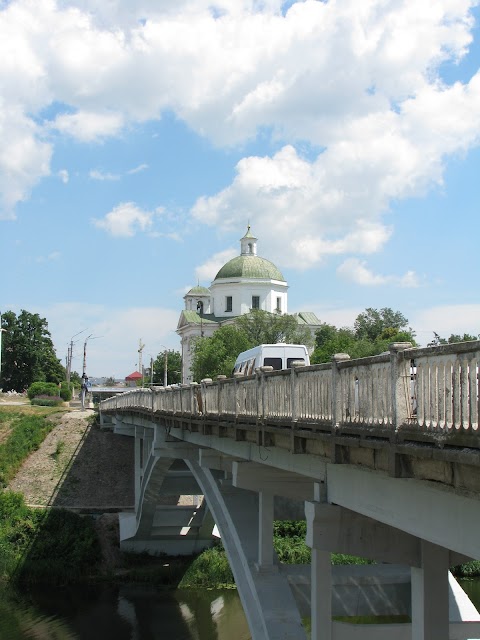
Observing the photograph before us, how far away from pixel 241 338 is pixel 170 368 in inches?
2282

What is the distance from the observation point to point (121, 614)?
107 ft

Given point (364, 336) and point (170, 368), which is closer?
point (364, 336)

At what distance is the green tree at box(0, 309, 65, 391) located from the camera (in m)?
98.0

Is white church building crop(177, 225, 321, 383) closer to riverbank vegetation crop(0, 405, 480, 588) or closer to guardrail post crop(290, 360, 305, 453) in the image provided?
riverbank vegetation crop(0, 405, 480, 588)

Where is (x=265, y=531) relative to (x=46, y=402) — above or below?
below

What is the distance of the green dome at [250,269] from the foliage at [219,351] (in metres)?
28.3

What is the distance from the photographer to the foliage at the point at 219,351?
69.7 metres

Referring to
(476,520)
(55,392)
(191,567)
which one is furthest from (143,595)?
(55,392)

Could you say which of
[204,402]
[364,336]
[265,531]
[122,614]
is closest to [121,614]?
[122,614]

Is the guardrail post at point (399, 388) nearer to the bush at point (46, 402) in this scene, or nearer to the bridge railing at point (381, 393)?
the bridge railing at point (381, 393)

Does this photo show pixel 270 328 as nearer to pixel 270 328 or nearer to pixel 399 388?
pixel 270 328

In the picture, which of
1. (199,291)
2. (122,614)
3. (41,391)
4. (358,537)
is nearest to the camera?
(358,537)

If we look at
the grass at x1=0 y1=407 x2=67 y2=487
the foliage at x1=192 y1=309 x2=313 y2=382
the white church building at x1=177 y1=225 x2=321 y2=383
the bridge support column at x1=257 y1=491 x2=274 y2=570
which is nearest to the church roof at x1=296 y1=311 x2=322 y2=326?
the white church building at x1=177 y1=225 x2=321 y2=383

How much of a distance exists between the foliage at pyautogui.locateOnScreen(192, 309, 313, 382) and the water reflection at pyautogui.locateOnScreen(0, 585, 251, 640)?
32382 millimetres
